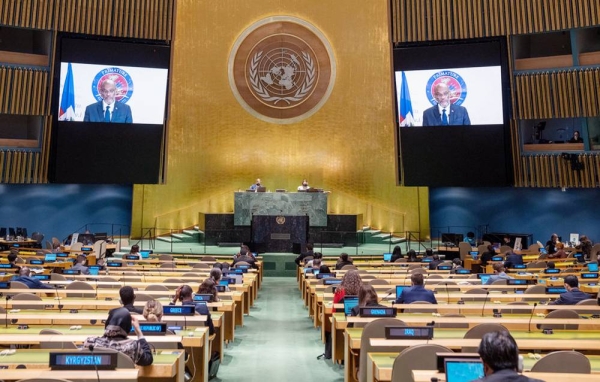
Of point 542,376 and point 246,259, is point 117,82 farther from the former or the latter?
point 542,376

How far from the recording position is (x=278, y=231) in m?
18.2

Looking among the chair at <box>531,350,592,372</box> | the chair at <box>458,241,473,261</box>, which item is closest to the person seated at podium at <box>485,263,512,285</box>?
the chair at <box>531,350,592,372</box>

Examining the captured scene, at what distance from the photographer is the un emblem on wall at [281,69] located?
22375mm

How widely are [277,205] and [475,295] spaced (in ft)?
39.0

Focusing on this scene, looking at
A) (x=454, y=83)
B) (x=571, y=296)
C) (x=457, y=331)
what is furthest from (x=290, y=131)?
(x=457, y=331)

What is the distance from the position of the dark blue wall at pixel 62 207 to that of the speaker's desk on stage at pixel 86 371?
17.9m

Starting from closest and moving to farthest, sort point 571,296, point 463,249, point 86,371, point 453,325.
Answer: point 86,371 → point 453,325 → point 571,296 → point 463,249

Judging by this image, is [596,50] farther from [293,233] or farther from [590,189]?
[293,233]

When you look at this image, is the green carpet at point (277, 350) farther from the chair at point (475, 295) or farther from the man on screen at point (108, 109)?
the man on screen at point (108, 109)

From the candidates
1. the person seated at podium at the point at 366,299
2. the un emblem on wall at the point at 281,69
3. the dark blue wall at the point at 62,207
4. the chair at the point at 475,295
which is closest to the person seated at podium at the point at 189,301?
the person seated at podium at the point at 366,299

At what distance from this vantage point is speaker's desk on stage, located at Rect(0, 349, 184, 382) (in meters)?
3.38

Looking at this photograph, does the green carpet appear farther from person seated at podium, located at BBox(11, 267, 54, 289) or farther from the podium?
the podium

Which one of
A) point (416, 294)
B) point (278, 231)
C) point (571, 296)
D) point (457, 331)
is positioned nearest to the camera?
point (457, 331)

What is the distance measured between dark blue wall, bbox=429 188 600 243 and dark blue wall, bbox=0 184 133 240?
1213 centimetres
